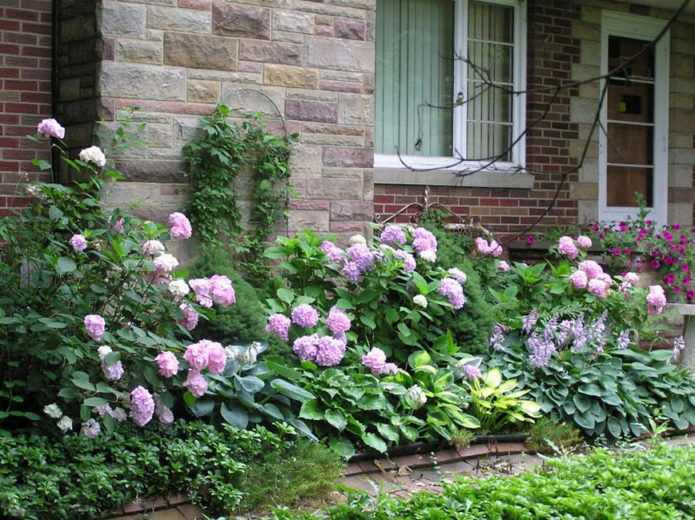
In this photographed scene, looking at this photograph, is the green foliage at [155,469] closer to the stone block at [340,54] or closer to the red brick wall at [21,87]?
the red brick wall at [21,87]

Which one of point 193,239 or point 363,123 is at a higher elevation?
point 363,123

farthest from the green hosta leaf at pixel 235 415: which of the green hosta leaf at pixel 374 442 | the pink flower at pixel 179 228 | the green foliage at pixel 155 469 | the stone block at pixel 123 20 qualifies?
the stone block at pixel 123 20

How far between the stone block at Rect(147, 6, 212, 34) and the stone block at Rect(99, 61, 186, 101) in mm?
274

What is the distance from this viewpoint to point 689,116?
35.1 ft

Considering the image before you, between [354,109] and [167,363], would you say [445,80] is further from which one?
[167,363]

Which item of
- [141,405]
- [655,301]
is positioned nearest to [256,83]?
[141,405]

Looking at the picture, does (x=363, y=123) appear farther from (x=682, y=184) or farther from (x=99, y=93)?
(x=682, y=184)

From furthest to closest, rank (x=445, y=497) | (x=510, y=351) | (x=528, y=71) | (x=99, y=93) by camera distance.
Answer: (x=528, y=71) < (x=510, y=351) < (x=99, y=93) < (x=445, y=497)

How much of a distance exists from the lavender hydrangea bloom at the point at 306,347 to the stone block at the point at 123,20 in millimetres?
2249

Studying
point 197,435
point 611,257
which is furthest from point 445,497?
point 611,257

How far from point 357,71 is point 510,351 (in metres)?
2.27

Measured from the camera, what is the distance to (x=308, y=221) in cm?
679

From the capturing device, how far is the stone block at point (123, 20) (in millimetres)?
5992

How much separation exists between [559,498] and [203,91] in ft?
11.9
